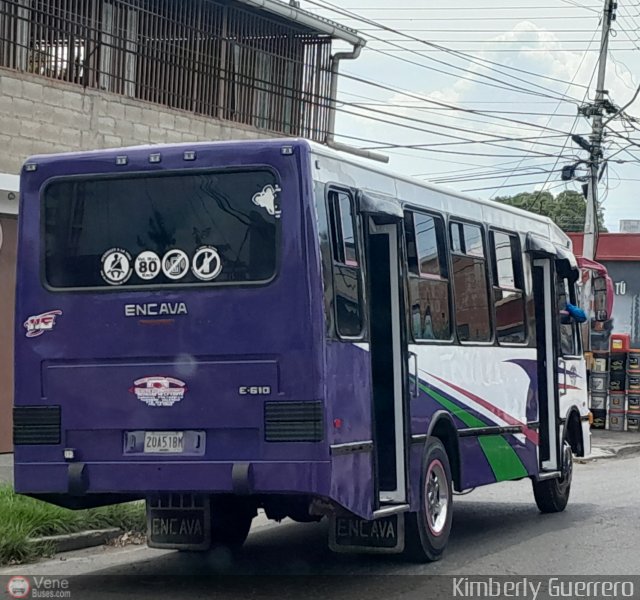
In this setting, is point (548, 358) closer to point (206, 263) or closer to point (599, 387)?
point (206, 263)

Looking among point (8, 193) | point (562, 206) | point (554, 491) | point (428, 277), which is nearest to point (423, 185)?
point (428, 277)

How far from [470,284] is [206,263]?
3419 mm

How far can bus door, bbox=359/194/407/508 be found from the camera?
9648 mm

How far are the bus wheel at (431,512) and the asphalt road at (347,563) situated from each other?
0.41ft

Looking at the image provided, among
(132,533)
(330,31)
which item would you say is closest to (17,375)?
(132,533)

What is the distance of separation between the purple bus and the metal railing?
8.15 meters

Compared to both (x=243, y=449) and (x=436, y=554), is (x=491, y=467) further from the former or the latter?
(x=243, y=449)

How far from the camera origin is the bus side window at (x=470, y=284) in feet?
36.4

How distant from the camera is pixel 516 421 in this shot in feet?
40.4

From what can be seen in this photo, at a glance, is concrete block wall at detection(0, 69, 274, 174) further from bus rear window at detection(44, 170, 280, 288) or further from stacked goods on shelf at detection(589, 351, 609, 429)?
stacked goods on shelf at detection(589, 351, 609, 429)

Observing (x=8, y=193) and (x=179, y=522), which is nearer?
(x=179, y=522)

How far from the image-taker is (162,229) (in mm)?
8820

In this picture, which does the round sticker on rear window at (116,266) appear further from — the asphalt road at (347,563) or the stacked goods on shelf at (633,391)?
the stacked goods on shelf at (633,391)

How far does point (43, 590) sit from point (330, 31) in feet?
48.5
